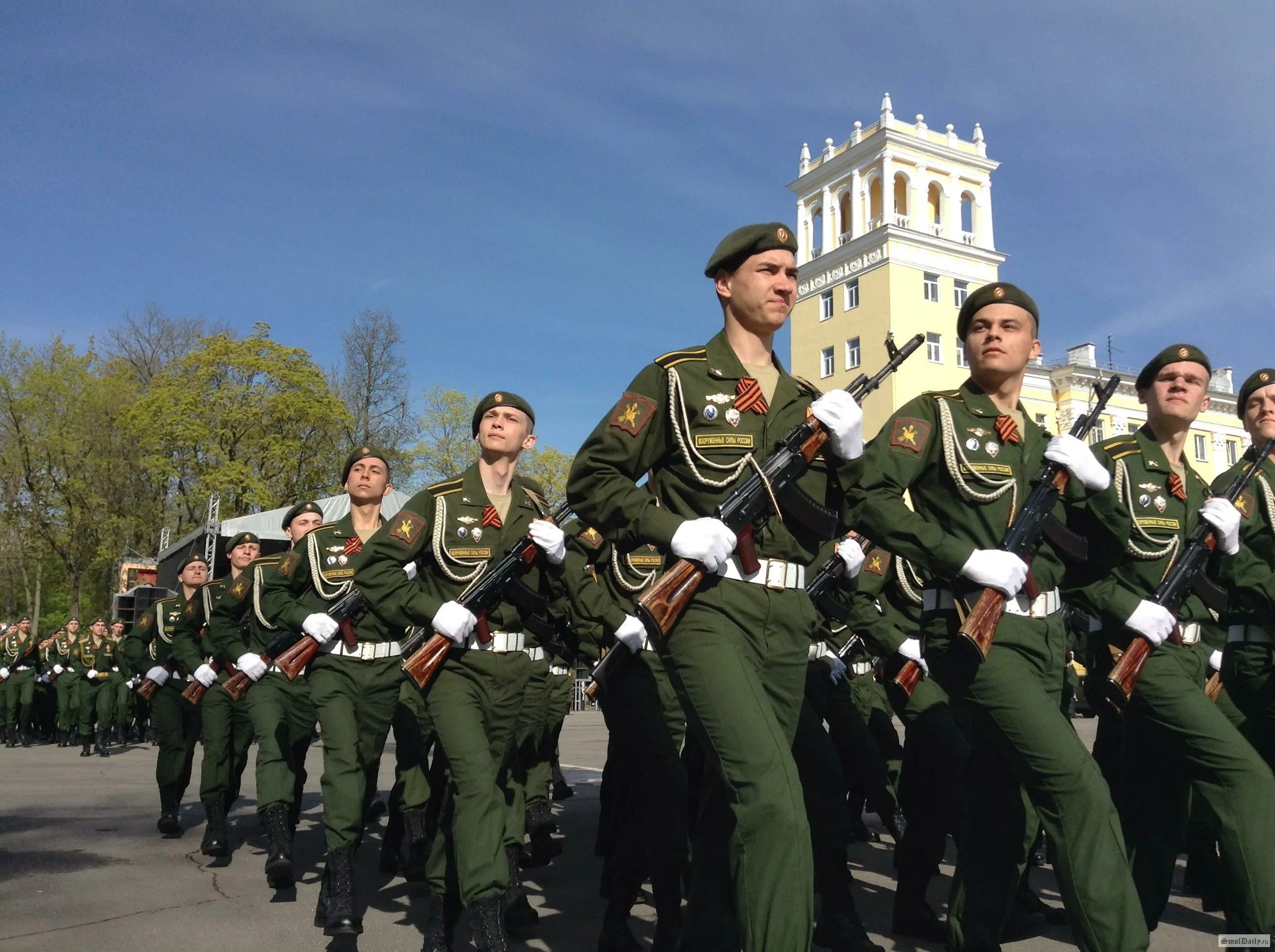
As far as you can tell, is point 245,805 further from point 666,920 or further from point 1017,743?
point 1017,743

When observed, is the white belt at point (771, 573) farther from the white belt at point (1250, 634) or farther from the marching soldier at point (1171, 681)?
the white belt at point (1250, 634)

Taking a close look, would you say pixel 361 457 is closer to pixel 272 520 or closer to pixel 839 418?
pixel 839 418

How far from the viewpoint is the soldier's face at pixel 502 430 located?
5.88 meters

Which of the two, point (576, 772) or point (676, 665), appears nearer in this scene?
point (676, 665)

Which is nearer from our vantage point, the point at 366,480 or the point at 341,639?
the point at 341,639

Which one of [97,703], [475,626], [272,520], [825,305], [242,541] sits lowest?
[97,703]

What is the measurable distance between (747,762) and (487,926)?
186cm

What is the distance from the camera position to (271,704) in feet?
24.3

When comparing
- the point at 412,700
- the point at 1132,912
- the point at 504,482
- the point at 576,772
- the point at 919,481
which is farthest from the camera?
the point at 576,772

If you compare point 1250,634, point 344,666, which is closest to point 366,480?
point 344,666

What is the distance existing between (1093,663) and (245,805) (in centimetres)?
832

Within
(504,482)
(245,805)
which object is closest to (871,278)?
(245,805)

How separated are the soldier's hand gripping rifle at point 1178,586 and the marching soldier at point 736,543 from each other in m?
1.41

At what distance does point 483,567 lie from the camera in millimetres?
5559
